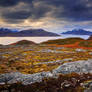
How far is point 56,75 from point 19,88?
7126mm

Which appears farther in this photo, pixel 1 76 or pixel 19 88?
pixel 1 76

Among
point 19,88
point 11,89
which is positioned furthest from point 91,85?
point 11,89

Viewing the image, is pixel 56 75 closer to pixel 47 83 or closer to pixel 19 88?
pixel 47 83

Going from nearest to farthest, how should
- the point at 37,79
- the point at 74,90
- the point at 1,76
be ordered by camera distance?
1. the point at 74,90
2. the point at 37,79
3. the point at 1,76

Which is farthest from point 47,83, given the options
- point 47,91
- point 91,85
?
point 91,85

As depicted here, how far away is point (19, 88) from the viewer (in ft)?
51.0

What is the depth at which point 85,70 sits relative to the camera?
855 inches

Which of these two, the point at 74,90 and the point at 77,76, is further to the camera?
the point at 77,76

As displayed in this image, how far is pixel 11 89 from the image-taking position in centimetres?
1539

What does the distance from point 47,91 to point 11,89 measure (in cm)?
532

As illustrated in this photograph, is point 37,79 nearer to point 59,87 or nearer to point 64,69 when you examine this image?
point 59,87

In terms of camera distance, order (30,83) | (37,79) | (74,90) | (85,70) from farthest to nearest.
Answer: (85,70) < (37,79) < (30,83) < (74,90)

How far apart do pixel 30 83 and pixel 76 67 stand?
36.9 feet

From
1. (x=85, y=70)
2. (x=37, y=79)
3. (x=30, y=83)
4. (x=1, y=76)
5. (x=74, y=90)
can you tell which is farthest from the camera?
(x=85, y=70)
